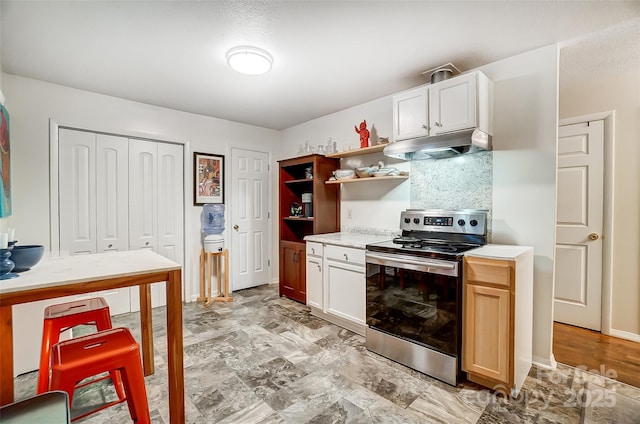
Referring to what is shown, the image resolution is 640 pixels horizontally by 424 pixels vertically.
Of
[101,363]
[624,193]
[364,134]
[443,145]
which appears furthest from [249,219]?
[624,193]

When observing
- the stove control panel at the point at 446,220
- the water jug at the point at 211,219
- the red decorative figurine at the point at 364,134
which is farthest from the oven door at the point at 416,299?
the water jug at the point at 211,219

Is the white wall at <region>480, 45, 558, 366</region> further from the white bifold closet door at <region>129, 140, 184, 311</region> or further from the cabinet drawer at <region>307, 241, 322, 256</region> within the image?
the white bifold closet door at <region>129, 140, 184, 311</region>

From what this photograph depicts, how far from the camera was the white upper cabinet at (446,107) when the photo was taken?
2.27 m

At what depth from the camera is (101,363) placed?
133 cm

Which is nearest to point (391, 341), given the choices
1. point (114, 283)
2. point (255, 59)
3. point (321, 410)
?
point (321, 410)

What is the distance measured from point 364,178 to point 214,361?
2216 mm

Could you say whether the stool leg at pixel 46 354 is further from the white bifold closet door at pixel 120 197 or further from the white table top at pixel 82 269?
the white bifold closet door at pixel 120 197

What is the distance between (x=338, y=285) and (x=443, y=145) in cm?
165

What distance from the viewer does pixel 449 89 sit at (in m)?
2.37

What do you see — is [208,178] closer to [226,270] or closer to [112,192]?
[112,192]

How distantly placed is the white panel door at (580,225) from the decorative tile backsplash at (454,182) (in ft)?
3.80

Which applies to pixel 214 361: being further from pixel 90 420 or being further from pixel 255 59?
pixel 255 59

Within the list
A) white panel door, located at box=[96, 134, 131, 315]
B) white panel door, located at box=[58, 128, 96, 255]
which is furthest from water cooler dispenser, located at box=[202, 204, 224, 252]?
white panel door, located at box=[58, 128, 96, 255]

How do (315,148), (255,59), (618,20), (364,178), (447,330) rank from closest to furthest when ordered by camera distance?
(618,20) < (447,330) < (255,59) < (364,178) < (315,148)
